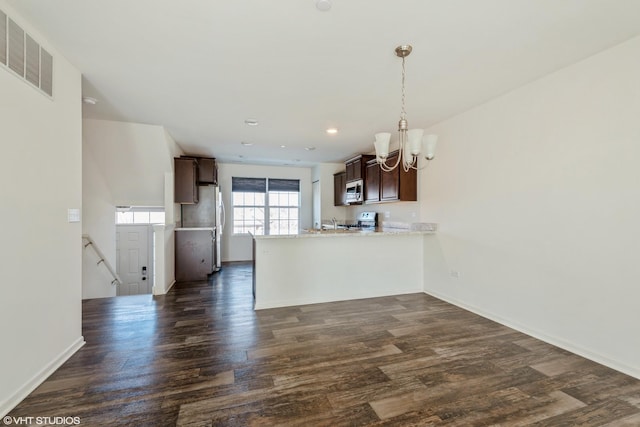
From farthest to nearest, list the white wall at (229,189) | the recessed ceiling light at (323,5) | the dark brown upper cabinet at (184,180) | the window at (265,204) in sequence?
the window at (265,204)
the white wall at (229,189)
the dark brown upper cabinet at (184,180)
the recessed ceiling light at (323,5)

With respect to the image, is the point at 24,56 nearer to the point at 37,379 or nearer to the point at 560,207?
the point at 37,379

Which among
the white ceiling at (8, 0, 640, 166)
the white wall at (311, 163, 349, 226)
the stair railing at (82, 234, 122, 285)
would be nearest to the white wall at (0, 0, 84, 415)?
the white ceiling at (8, 0, 640, 166)

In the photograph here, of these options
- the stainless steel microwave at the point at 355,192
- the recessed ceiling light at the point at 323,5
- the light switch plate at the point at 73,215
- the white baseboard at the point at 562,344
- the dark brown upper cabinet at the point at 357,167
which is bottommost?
the white baseboard at the point at 562,344

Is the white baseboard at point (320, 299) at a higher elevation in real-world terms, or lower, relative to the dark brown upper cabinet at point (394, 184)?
lower

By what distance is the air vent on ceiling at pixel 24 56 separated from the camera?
1773 millimetres

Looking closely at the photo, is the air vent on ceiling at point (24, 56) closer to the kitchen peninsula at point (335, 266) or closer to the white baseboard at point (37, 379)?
the white baseboard at point (37, 379)

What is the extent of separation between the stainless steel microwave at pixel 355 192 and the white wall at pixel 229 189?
2.12 m

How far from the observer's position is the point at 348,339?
9.09 ft

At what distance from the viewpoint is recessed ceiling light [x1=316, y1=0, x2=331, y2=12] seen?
171 centimetres

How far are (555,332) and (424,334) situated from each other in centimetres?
120

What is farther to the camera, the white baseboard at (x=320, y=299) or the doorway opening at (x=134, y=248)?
the doorway opening at (x=134, y=248)

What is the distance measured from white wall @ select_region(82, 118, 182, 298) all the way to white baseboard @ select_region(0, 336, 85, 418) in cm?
188

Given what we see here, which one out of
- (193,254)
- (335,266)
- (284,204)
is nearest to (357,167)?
(335,266)

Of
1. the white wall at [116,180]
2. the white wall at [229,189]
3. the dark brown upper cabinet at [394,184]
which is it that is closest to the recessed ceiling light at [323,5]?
the dark brown upper cabinet at [394,184]
